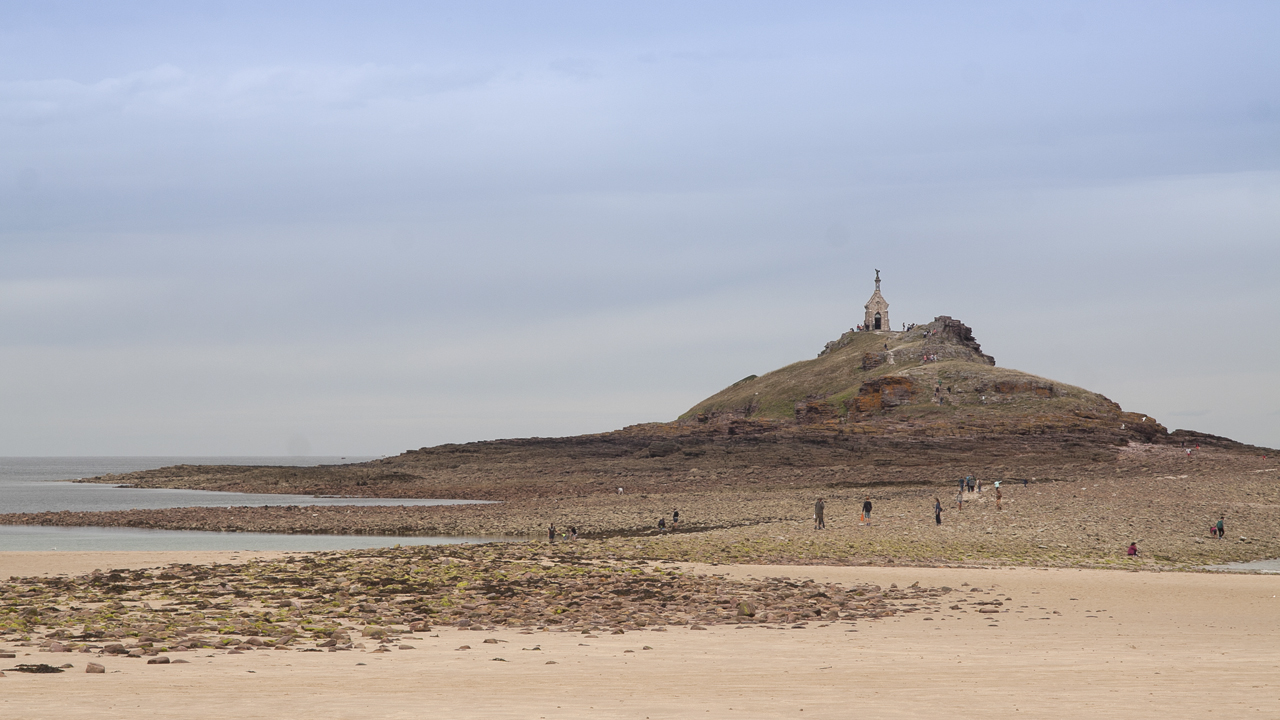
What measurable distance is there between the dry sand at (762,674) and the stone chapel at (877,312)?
484ft

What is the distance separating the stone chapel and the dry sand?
14751 cm

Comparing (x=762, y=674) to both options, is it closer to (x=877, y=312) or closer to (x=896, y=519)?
(x=896, y=519)

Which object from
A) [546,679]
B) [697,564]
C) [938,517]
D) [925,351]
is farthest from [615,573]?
[925,351]

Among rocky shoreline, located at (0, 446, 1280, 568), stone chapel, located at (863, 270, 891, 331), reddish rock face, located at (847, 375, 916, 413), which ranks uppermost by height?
stone chapel, located at (863, 270, 891, 331)

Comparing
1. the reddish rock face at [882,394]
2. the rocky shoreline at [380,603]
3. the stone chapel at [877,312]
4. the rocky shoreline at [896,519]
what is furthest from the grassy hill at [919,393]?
the rocky shoreline at [380,603]

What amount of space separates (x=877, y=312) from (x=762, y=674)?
520 ft

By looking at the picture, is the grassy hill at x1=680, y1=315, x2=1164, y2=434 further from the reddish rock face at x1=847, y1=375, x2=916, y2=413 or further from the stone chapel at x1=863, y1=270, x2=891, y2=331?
the stone chapel at x1=863, y1=270, x2=891, y2=331

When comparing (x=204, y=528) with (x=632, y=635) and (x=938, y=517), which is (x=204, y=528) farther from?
(x=632, y=635)

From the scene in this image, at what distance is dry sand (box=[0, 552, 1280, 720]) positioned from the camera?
10938 mm

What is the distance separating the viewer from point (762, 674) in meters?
13.9

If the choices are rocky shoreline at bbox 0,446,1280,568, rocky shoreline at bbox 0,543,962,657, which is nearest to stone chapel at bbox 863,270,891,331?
rocky shoreline at bbox 0,446,1280,568

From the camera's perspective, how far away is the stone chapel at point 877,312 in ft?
546

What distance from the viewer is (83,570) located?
98.1 ft

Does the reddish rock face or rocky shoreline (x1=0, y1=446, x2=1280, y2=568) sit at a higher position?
the reddish rock face
